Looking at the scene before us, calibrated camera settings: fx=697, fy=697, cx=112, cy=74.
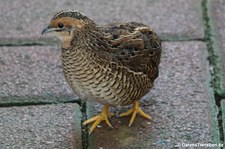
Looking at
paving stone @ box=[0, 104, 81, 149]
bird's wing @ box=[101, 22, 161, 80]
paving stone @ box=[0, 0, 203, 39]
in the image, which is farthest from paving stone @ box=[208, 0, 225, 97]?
paving stone @ box=[0, 104, 81, 149]

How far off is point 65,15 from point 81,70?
1.18 ft

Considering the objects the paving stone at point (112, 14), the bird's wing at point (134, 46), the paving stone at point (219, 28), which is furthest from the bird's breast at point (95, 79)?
the paving stone at point (112, 14)

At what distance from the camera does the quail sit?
4.40m

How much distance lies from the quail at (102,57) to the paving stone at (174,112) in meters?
0.25

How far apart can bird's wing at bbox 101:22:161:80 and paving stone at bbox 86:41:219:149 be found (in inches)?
13.5

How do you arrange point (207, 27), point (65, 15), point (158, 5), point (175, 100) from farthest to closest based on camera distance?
point (158, 5) < point (207, 27) < point (175, 100) < point (65, 15)

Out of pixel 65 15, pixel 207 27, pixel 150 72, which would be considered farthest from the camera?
pixel 207 27

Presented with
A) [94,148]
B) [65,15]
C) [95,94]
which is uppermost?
[65,15]

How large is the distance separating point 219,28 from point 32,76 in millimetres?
1705

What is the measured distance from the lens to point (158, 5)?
6449mm

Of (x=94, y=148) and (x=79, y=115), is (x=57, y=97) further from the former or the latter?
(x=94, y=148)

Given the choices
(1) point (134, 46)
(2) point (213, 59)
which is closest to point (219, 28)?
(2) point (213, 59)

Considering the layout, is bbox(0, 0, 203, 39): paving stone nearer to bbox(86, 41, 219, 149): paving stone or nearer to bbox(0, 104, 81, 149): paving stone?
bbox(86, 41, 219, 149): paving stone

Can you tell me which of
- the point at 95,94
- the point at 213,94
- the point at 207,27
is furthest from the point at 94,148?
the point at 207,27
